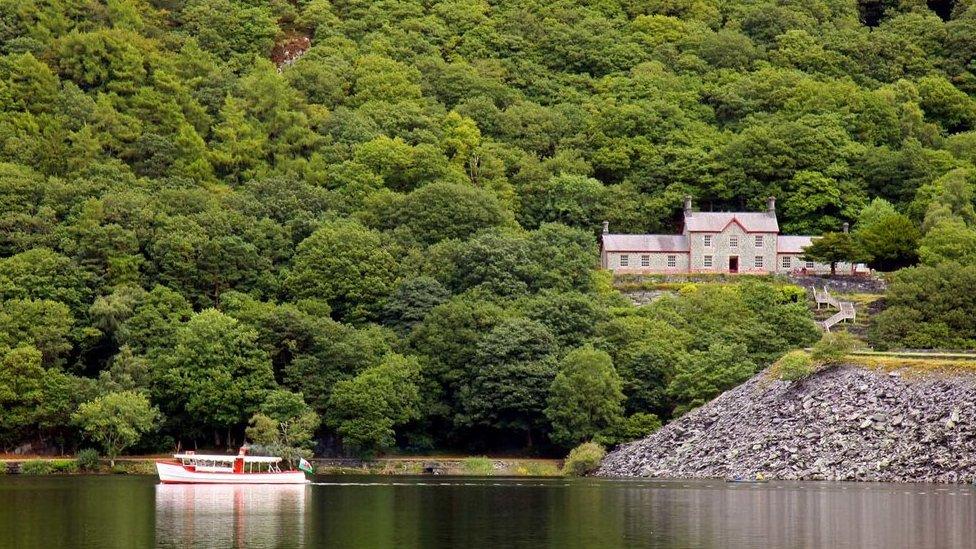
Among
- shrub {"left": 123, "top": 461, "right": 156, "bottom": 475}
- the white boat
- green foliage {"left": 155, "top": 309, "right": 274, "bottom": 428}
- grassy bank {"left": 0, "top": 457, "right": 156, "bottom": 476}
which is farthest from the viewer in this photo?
green foliage {"left": 155, "top": 309, "right": 274, "bottom": 428}

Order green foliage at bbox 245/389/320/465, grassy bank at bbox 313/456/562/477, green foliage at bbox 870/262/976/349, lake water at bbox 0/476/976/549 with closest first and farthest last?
lake water at bbox 0/476/976/549 → green foliage at bbox 245/389/320/465 → grassy bank at bbox 313/456/562/477 → green foliage at bbox 870/262/976/349

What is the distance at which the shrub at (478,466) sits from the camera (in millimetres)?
118062

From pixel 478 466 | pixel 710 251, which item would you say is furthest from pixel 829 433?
pixel 710 251

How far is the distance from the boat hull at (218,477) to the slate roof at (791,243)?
64335 millimetres

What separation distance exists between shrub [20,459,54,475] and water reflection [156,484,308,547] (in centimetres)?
1687

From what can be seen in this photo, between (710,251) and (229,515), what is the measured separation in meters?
83.3

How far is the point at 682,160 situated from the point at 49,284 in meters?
66.5

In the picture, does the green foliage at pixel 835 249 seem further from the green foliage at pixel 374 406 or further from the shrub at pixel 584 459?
the green foliage at pixel 374 406

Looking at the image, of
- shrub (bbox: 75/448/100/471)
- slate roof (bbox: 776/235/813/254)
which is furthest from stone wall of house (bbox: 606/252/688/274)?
shrub (bbox: 75/448/100/471)

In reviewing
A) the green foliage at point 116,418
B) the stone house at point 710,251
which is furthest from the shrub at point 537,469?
the stone house at point 710,251

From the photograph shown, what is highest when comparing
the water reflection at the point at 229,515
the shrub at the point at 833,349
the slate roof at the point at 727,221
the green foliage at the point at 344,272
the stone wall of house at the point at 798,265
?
the slate roof at the point at 727,221

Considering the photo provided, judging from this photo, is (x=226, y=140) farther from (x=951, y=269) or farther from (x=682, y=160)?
(x=951, y=269)

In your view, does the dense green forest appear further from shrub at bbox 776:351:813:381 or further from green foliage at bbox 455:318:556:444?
shrub at bbox 776:351:813:381

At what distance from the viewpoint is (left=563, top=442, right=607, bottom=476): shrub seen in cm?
11444
